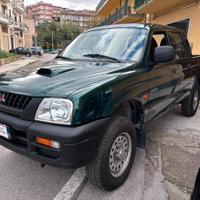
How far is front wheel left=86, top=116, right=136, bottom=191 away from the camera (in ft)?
6.28

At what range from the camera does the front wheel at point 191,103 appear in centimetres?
423

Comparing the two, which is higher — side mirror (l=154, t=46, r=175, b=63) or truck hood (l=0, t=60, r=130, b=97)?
side mirror (l=154, t=46, r=175, b=63)

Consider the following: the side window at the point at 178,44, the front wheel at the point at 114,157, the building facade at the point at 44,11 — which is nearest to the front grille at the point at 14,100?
the front wheel at the point at 114,157

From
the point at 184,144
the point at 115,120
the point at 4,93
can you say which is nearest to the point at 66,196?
the point at 115,120

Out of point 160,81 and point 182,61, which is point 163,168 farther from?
point 182,61

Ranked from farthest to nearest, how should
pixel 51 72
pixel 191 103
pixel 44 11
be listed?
pixel 44 11 < pixel 191 103 < pixel 51 72

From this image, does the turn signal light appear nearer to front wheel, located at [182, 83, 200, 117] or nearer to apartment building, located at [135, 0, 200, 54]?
front wheel, located at [182, 83, 200, 117]

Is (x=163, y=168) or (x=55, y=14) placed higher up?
(x=55, y=14)

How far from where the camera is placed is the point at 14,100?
6.30ft

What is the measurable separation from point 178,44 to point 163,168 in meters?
2.32

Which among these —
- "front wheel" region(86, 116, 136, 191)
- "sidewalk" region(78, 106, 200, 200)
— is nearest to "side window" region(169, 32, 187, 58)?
"sidewalk" region(78, 106, 200, 200)

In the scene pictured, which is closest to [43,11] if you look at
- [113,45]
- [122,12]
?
[122,12]

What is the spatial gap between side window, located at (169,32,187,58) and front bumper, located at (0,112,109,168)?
2.37m

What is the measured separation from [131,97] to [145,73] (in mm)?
478
